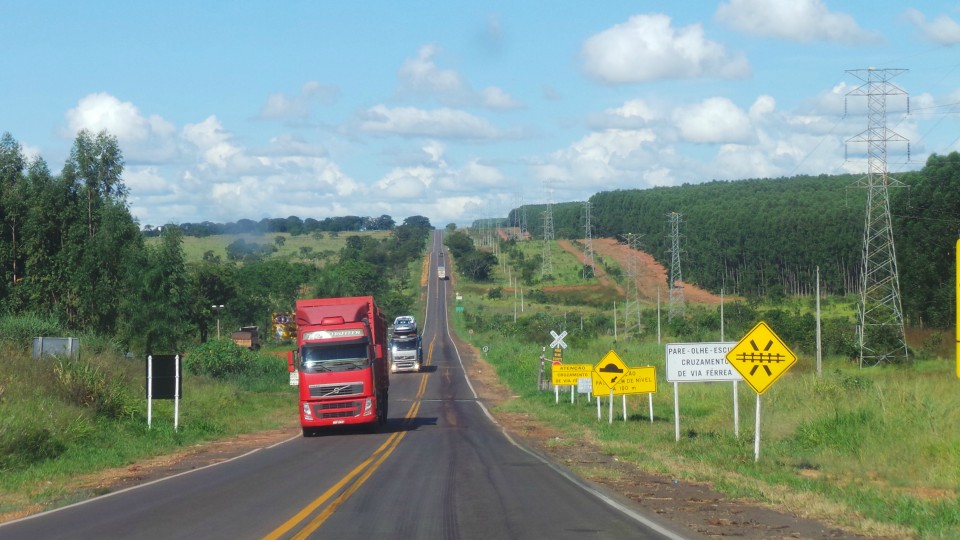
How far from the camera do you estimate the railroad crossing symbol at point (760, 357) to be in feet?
61.4

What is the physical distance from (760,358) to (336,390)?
50.4ft

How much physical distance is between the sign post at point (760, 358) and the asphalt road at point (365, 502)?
4.17 metres

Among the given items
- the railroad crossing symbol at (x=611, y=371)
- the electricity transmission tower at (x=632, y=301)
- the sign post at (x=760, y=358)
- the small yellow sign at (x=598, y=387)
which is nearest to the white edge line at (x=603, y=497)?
the small yellow sign at (x=598, y=387)

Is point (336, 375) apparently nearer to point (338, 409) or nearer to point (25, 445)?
point (338, 409)

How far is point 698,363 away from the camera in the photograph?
2395cm

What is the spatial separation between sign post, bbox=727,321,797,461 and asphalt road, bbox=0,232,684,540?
13.7ft

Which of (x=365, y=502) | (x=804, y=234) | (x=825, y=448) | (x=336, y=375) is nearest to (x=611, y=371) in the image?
(x=825, y=448)

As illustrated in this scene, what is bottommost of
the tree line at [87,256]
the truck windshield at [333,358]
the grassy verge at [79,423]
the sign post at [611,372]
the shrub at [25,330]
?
the grassy verge at [79,423]

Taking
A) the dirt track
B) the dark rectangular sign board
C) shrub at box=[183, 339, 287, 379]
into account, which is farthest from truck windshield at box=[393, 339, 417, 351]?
the dark rectangular sign board

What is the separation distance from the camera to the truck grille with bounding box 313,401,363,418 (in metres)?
30.3

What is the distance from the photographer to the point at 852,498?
1419 centimetres

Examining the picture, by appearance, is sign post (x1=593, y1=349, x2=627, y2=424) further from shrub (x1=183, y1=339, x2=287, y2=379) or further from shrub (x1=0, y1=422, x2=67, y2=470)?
shrub (x1=183, y1=339, x2=287, y2=379)

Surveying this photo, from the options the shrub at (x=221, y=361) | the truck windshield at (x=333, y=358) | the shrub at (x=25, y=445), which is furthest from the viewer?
the shrub at (x=221, y=361)

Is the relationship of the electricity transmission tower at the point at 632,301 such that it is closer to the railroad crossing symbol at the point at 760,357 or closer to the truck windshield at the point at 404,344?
the truck windshield at the point at 404,344
